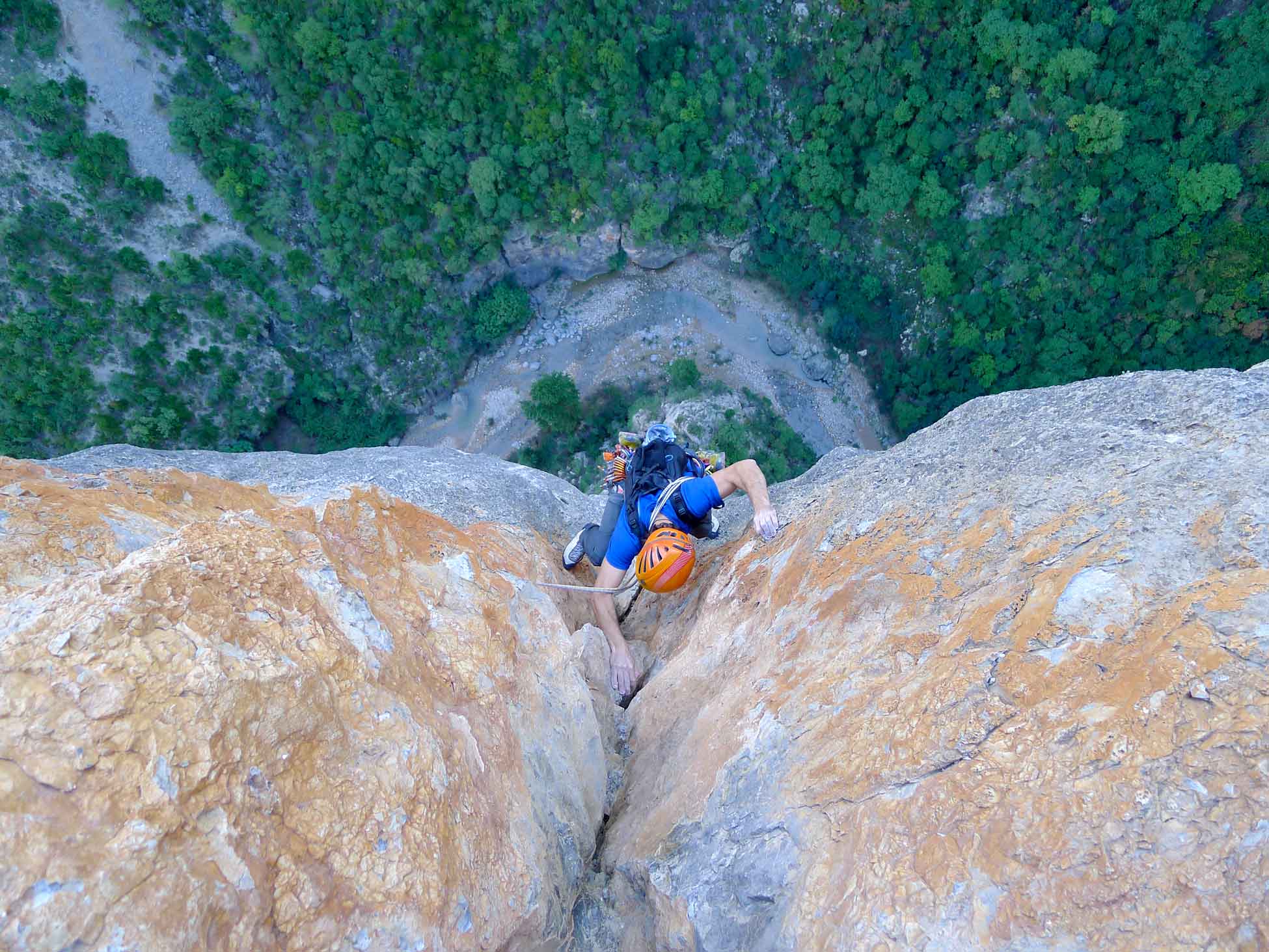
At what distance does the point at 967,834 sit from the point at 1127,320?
2178 centimetres

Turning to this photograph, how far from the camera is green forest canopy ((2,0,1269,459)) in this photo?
656 inches

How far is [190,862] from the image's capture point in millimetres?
2240

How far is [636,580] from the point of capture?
6.00m

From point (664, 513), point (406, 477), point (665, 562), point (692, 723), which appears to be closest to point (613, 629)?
point (665, 562)

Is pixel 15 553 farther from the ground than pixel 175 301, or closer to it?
closer to it

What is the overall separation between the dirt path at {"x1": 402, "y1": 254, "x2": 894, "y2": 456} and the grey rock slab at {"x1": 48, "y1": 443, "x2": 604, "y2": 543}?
14.0m

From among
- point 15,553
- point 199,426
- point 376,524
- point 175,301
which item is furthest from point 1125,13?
point 199,426

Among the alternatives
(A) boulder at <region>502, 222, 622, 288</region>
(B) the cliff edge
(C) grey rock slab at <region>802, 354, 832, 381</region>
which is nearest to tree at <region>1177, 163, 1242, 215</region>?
(C) grey rock slab at <region>802, 354, 832, 381</region>

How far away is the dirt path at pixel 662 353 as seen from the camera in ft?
69.7

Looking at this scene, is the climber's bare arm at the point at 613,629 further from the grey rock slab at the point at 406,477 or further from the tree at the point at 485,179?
the tree at the point at 485,179

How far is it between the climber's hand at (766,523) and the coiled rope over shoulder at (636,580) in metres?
0.90

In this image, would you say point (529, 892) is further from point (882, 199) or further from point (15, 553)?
point (882, 199)

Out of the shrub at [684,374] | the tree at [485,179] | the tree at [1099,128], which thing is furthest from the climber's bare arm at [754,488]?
the tree at [1099,128]

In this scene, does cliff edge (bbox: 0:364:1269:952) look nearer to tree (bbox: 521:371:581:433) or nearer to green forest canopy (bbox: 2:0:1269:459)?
tree (bbox: 521:371:581:433)
